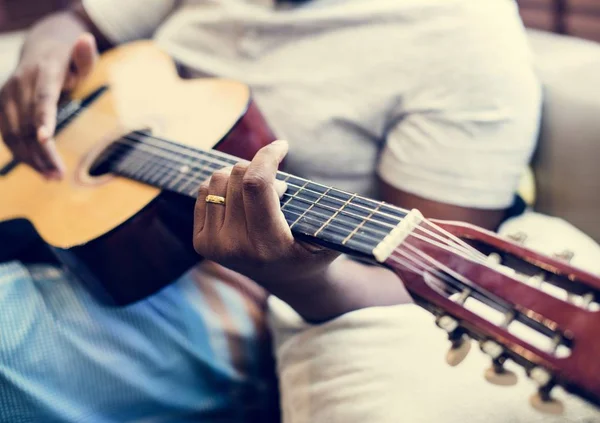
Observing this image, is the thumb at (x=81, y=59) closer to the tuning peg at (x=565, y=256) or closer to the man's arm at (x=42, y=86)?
the man's arm at (x=42, y=86)

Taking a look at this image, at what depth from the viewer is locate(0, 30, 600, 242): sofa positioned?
743 mm

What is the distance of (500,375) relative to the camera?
1.31 ft

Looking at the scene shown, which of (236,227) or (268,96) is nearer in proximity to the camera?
(236,227)

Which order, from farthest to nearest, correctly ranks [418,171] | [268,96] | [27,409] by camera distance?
[268,96] < [418,171] < [27,409]

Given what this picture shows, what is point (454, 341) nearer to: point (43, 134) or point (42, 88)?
point (43, 134)

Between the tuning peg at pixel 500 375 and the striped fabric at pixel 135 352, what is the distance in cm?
44

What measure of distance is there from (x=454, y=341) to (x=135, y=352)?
0.46 meters

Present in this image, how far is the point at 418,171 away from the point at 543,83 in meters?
0.26

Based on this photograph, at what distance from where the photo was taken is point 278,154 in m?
0.50

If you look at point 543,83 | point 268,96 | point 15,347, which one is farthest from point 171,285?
point 543,83

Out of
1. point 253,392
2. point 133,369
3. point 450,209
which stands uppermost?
point 450,209

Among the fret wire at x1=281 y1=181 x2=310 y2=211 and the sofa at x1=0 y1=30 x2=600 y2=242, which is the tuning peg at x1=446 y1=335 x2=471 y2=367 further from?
the sofa at x1=0 y1=30 x2=600 y2=242

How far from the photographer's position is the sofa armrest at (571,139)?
74 centimetres

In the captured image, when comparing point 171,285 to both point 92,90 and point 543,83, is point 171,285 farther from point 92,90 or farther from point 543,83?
point 543,83
